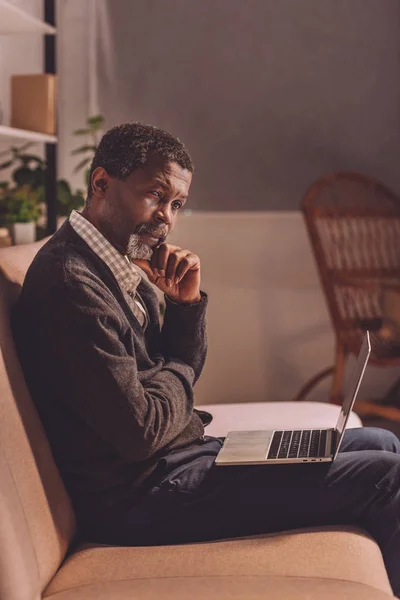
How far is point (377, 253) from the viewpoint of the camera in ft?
11.6

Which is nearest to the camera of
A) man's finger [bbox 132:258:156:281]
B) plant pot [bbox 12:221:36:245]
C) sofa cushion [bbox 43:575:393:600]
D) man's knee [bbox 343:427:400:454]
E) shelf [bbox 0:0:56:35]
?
sofa cushion [bbox 43:575:393:600]

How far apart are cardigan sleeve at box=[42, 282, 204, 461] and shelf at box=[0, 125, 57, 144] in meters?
1.21

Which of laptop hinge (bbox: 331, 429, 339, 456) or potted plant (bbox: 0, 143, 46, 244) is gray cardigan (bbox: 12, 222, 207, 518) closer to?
laptop hinge (bbox: 331, 429, 339, 456)

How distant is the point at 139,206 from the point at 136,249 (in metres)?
0.08

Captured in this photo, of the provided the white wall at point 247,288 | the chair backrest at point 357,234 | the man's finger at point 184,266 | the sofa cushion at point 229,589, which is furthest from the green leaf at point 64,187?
the sofa cushion at point 229,589

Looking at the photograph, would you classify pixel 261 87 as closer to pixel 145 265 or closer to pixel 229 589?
pixel 145 265

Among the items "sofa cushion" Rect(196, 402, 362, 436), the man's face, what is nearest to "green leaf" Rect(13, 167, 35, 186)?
"sofa cushion" Rect(196, 402, 362, 436)

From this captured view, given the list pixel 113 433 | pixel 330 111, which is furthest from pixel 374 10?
pixel 113 433

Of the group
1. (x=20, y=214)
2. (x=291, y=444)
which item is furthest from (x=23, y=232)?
(x=291, y=444)

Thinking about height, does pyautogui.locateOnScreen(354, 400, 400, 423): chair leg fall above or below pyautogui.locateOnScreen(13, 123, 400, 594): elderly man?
below

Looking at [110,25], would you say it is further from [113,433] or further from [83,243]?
[113,433]

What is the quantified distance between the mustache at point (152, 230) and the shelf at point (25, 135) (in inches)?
41.1

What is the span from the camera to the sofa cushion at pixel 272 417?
77.9 inches

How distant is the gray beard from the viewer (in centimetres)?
150
